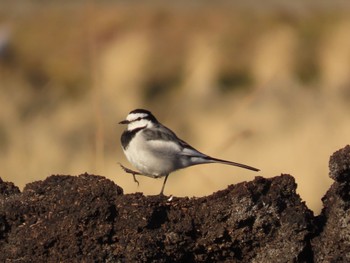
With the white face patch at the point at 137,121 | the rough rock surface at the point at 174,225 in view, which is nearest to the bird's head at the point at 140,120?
the white face patch at the point at 137,121

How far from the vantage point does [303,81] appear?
53.4ft

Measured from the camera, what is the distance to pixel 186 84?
55.0 feet

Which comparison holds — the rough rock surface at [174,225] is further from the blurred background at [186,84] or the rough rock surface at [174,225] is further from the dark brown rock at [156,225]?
the blurred background at [186,84]

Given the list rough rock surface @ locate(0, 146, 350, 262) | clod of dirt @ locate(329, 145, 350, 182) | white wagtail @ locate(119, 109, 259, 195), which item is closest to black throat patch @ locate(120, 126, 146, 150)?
white wagtail @ locate(119, 109, 259, 195)

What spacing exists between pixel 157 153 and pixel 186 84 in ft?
30.3

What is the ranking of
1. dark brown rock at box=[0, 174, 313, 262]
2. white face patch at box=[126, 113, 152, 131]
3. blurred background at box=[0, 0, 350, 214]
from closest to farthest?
dark brown rock at box=[0, 174, 313, 262], white face patch at box=[126, 113, 152, 131], blurred background at box=[0, 0, 350, 214]

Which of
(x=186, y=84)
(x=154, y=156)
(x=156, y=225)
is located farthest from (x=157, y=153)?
(x=186, y=84)

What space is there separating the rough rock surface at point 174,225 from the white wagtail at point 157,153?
2.26m

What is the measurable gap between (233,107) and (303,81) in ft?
3.88

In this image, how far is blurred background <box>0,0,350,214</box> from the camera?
1215cm

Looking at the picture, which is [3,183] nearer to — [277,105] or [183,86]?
[277,105]

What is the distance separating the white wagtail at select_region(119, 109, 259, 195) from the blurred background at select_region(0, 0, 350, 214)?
1.26 meters

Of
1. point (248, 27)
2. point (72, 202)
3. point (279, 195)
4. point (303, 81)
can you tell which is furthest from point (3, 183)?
point (248, 27)

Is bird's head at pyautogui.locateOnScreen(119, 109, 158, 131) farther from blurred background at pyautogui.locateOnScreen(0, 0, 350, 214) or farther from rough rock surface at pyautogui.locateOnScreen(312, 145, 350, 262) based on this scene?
rough rock surface at pyautogui.locateOnScreen(312, 145, 350, 262)
